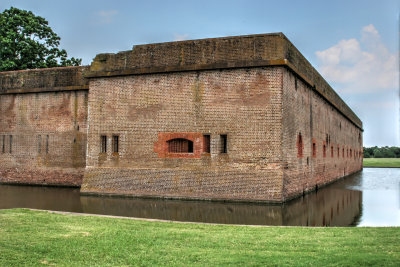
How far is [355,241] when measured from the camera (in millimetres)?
5879

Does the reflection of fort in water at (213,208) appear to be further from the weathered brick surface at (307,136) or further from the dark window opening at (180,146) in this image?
the dark window opening at (180,146)

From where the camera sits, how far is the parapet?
18016 mm

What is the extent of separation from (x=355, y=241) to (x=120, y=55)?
11398mm

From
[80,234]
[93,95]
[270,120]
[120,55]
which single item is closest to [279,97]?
[270,120]

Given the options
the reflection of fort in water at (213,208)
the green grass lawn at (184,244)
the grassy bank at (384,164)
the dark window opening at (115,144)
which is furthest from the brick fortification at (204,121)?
the grassy bank at (384,164)

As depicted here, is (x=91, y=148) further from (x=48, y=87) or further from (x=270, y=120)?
(x=270, y=120)

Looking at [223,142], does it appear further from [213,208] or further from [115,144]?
[115,144]

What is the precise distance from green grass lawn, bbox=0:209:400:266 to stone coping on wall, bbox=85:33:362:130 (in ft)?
23.2

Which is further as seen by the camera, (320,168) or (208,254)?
(320,168)

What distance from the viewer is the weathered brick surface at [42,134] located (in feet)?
59.2

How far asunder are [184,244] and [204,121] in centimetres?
817

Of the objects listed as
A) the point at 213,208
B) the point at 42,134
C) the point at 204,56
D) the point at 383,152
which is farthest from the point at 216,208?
the point at 383,152

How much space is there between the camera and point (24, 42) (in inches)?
1012

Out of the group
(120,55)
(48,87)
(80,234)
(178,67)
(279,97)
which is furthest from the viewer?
(48,87)
